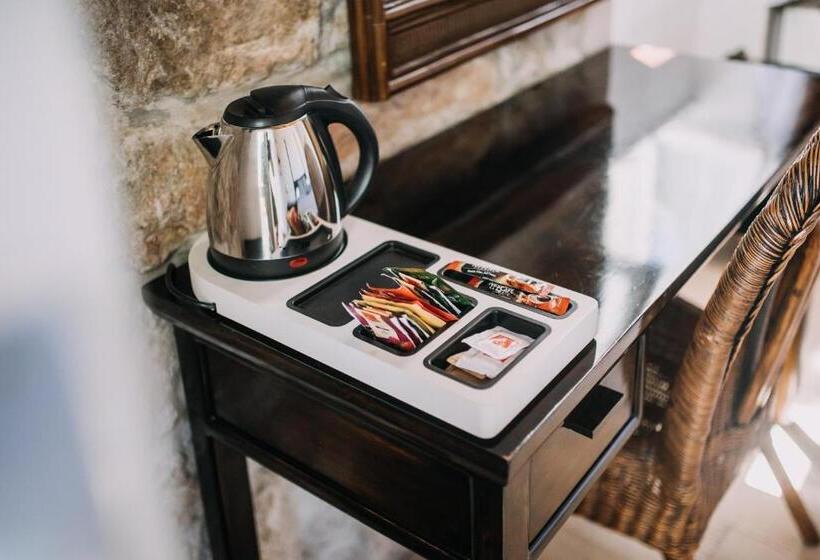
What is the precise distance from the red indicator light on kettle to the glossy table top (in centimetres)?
11

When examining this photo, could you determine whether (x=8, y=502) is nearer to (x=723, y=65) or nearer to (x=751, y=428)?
(x=751, y=428)

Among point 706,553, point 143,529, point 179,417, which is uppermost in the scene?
point 179,417

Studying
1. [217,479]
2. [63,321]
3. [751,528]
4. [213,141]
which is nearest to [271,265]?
[213,141]

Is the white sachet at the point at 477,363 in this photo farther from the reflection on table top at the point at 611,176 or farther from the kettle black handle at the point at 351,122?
the kettle black handle at the point at 351,122

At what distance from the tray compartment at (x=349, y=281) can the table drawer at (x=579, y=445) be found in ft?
0.75

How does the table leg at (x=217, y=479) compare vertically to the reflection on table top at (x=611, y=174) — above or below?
below

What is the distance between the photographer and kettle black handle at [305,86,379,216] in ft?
2.91

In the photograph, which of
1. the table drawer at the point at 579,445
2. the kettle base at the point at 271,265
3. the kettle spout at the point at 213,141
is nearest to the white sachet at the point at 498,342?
the table drawer at the point at 579,445

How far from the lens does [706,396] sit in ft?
3.35

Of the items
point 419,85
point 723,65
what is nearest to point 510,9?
point 419,85

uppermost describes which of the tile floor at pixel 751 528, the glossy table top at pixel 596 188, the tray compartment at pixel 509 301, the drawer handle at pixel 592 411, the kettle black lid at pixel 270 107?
the kettle black lid at pixel 270 107

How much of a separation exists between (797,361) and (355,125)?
1098 mm

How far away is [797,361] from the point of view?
161cm

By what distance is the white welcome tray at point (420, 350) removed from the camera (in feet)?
2.39
